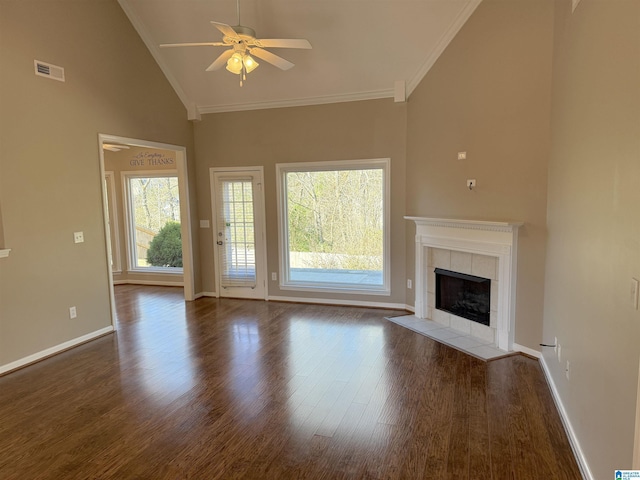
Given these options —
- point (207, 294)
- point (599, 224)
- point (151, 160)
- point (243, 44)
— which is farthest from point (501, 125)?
point (151, 160)

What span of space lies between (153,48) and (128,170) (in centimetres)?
288

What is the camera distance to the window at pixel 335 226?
18.4 ft

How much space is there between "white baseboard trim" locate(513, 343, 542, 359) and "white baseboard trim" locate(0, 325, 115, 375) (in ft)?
15.1

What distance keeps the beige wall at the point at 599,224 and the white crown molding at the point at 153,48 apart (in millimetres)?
Result: 4708

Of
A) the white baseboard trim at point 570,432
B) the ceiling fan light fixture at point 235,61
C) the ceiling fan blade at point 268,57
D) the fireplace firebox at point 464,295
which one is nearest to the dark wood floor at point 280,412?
the white baseboard trim at point 570,432

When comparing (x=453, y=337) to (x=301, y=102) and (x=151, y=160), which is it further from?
(x=151, y=160)

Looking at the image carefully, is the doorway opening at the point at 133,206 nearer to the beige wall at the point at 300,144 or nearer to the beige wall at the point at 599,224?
the beige wall at the point at 300,144

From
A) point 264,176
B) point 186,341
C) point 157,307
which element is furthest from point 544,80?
point 157,307

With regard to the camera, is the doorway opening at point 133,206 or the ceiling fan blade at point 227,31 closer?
the ceiling fan blade at point 227,31

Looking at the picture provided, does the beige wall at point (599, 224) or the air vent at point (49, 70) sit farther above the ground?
the air vent at point (49, 70)

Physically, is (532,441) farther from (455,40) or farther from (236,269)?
(236,269)

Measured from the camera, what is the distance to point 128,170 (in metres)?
7.48

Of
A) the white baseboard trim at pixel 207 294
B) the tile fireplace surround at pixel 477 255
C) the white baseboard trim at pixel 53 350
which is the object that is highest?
the tile fireplace surround at pixel 477 255

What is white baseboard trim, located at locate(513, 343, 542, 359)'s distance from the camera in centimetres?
380
